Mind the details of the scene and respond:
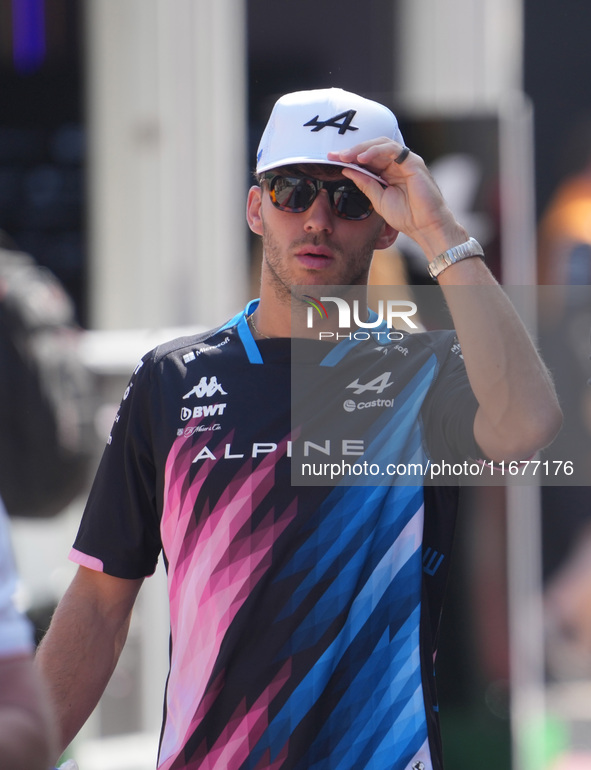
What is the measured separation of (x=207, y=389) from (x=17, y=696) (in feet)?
3.61

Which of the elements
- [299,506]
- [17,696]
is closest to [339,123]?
[299,506]

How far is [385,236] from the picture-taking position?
2.40 meters

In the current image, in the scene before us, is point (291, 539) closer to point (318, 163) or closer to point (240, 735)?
point (240, 735)

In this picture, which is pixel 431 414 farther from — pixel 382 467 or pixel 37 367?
pixel 37 367

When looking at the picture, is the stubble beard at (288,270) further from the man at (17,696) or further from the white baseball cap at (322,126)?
the man at (17,696)

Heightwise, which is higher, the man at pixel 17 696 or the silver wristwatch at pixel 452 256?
the silver wristwatch at pixel 452 256

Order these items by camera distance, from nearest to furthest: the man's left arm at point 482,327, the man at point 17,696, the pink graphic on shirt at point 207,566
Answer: the man at point 17,696
the man's left arm at point 482,327
the pink graphic on shirt at point 207,566

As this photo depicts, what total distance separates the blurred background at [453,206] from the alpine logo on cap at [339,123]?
2181 mm

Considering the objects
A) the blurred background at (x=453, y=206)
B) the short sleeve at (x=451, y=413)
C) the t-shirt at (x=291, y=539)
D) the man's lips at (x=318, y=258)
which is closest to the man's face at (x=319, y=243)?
the man's lips at (x=318, y=258)

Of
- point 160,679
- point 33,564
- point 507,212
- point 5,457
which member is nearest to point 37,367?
point 5,457

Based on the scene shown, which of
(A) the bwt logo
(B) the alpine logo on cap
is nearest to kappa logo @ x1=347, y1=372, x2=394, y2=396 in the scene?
(A) the bwt logo

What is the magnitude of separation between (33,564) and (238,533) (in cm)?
262

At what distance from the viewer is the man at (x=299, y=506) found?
2.24 meters

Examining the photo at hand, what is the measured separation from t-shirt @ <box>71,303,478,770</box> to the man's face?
0.14m
